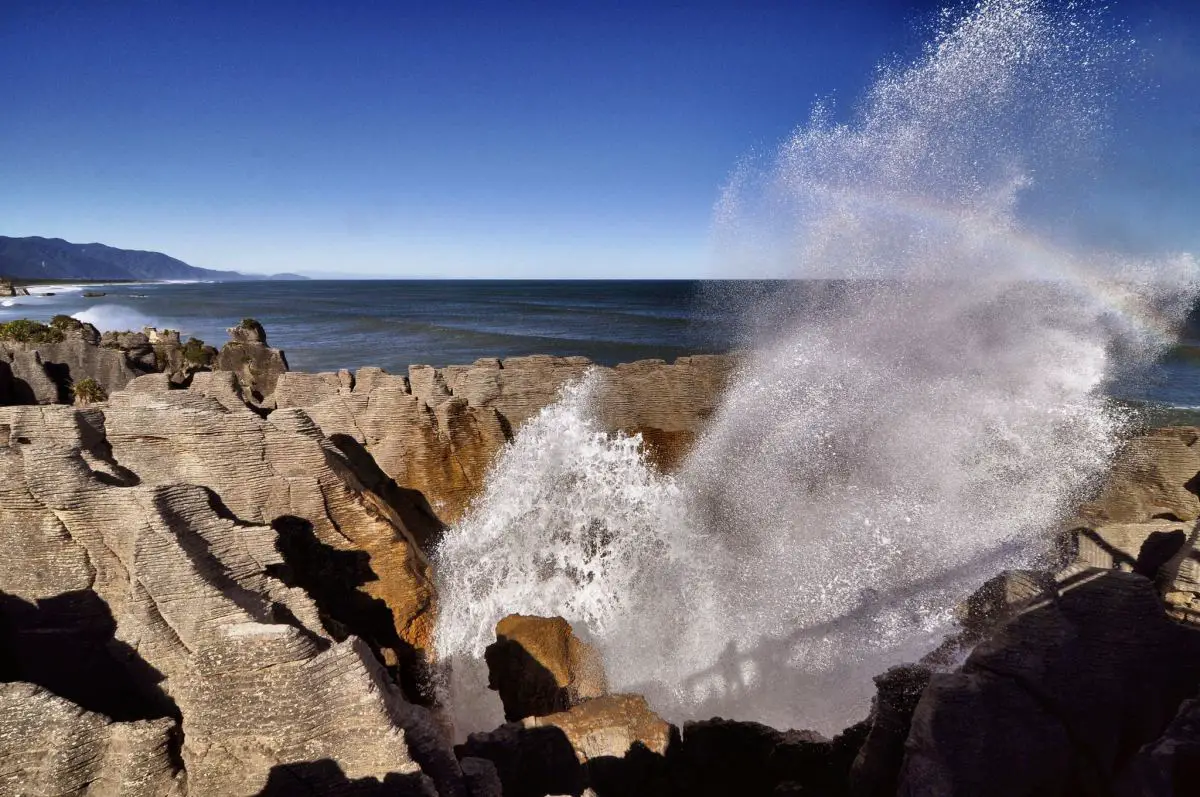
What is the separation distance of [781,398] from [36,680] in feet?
43.1

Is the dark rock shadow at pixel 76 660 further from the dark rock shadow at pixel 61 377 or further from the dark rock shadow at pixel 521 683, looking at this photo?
the dark rock shadow at pixel 61 377

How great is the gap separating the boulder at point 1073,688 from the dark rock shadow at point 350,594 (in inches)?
241

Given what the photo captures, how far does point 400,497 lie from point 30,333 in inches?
952

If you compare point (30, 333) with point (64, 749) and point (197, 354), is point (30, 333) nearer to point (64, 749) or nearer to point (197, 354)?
point (197, 354)

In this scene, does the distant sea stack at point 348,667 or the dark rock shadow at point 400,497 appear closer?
the distant sea stack at point 348,667

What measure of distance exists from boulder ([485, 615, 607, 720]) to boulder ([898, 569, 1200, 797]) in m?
4.90

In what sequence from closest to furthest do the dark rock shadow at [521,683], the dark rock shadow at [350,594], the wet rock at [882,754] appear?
the wet rock at [882,754], the dark rock shadow at [350,594], the dark rock shadow at [521,683]

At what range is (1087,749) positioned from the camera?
526 centimetres

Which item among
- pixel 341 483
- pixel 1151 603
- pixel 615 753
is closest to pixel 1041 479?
pixel 1151 603

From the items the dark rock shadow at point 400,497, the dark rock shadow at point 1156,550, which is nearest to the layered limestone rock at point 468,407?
the dark rock shadow at point 400,497

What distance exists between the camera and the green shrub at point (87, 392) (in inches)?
607

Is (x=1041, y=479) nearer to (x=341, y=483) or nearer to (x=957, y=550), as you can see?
(x=957, y=550)

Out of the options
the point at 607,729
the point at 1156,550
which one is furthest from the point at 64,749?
the point at 1156,550

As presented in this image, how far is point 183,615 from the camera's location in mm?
5605
